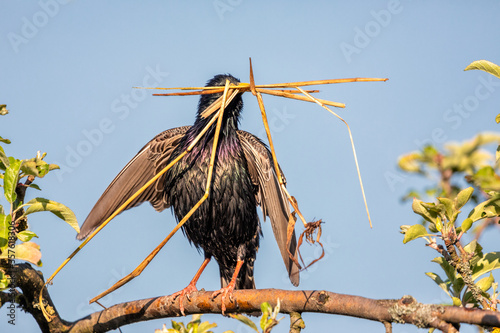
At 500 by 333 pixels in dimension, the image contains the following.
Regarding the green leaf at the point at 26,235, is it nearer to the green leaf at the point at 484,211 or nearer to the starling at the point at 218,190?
the starling at the point at 218,190

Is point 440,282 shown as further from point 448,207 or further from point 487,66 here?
point 487,66

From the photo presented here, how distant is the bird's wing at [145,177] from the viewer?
21.0 ft

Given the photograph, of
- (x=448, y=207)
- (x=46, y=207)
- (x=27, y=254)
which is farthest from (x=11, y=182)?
(x=448, y=207)

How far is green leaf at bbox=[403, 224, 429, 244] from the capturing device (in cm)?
344

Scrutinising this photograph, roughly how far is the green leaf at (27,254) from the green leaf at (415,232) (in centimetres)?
232

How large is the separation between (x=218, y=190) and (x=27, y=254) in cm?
277

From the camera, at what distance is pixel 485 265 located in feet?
11.5

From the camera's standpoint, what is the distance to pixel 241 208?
20.6ft

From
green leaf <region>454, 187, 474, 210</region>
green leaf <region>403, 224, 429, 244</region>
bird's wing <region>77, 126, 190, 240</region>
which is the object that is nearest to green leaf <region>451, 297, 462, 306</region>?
green leaf <region>403, 224, 429, 244</region>

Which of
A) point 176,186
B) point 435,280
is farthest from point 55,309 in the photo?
point 435,280

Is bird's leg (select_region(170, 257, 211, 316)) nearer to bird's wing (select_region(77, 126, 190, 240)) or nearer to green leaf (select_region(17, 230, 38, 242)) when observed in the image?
bird's wing (select_region(77, 126, 190, 240))

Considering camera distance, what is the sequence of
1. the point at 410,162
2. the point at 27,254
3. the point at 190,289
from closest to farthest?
the point at 410,162 < the point at 27,254 < the point at 190,289

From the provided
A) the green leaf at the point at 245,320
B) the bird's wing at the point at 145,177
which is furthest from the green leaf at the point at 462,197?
the bird's wing at the point at 145,177

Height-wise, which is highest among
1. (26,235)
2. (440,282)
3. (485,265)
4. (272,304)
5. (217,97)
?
(217,97)
